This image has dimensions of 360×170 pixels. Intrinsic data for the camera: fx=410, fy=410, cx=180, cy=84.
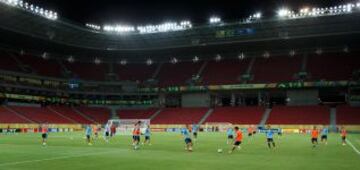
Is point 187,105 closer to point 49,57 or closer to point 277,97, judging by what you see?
point 277,97

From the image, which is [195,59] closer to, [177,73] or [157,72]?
[177,73]

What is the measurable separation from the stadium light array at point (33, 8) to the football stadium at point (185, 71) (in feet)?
0.69

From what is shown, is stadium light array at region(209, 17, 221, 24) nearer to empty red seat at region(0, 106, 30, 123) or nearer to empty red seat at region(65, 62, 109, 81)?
empty red seat at region(65, 62, 109, 81)

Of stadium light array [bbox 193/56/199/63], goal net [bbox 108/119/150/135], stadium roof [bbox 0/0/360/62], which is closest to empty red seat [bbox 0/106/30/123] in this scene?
stadium roof [bbox 0/0/360/62]

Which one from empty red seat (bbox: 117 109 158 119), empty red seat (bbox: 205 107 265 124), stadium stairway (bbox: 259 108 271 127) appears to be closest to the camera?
stadium stairway (bbox: 259 108 271 127)

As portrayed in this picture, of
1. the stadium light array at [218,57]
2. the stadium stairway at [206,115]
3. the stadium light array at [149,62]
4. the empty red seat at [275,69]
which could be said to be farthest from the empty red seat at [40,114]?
the empty red seat at [275,69]

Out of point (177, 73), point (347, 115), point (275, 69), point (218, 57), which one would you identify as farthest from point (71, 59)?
point (347, 115)

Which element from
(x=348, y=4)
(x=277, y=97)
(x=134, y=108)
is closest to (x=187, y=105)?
(x=134, y=108)

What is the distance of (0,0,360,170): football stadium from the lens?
259 feet

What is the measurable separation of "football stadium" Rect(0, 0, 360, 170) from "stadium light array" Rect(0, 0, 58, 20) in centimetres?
21

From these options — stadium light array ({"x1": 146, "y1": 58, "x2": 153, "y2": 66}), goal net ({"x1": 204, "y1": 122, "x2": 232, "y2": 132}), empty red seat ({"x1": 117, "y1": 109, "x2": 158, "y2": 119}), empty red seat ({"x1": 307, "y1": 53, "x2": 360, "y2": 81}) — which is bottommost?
goal net ({"x1": 204, "y1": 122, "x2": 232, "y2": 132})

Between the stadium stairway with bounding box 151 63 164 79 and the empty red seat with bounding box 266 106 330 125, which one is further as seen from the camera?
the stadium stairway with bounding box 151 63 164 79

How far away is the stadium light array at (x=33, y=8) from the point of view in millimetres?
69425

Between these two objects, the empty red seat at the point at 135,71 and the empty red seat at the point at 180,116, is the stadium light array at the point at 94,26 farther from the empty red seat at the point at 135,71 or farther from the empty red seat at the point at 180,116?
the empty red seat at the point at 180,116
